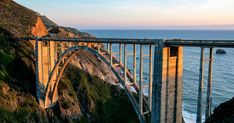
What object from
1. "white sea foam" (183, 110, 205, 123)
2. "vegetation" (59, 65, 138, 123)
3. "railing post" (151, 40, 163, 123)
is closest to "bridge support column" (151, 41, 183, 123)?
"railing post" (151, 40, 163, 123)

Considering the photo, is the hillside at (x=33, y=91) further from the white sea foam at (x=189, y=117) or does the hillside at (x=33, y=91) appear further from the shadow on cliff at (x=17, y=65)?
the white sea foam at (x=189, y=117)

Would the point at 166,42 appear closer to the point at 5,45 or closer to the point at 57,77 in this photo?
the point at 57,77

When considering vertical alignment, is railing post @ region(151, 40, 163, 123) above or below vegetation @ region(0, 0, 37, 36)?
below

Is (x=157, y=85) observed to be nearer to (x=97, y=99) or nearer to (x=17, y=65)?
(x=17, y=65)

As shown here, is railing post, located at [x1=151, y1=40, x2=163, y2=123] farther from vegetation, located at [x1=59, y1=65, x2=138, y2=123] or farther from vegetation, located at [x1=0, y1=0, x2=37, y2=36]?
vegetation, located at [x1=0, y1=0, x2=37, y2=36]

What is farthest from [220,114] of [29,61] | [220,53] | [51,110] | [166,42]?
[220,53]

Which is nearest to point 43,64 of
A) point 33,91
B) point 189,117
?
point 33,91
